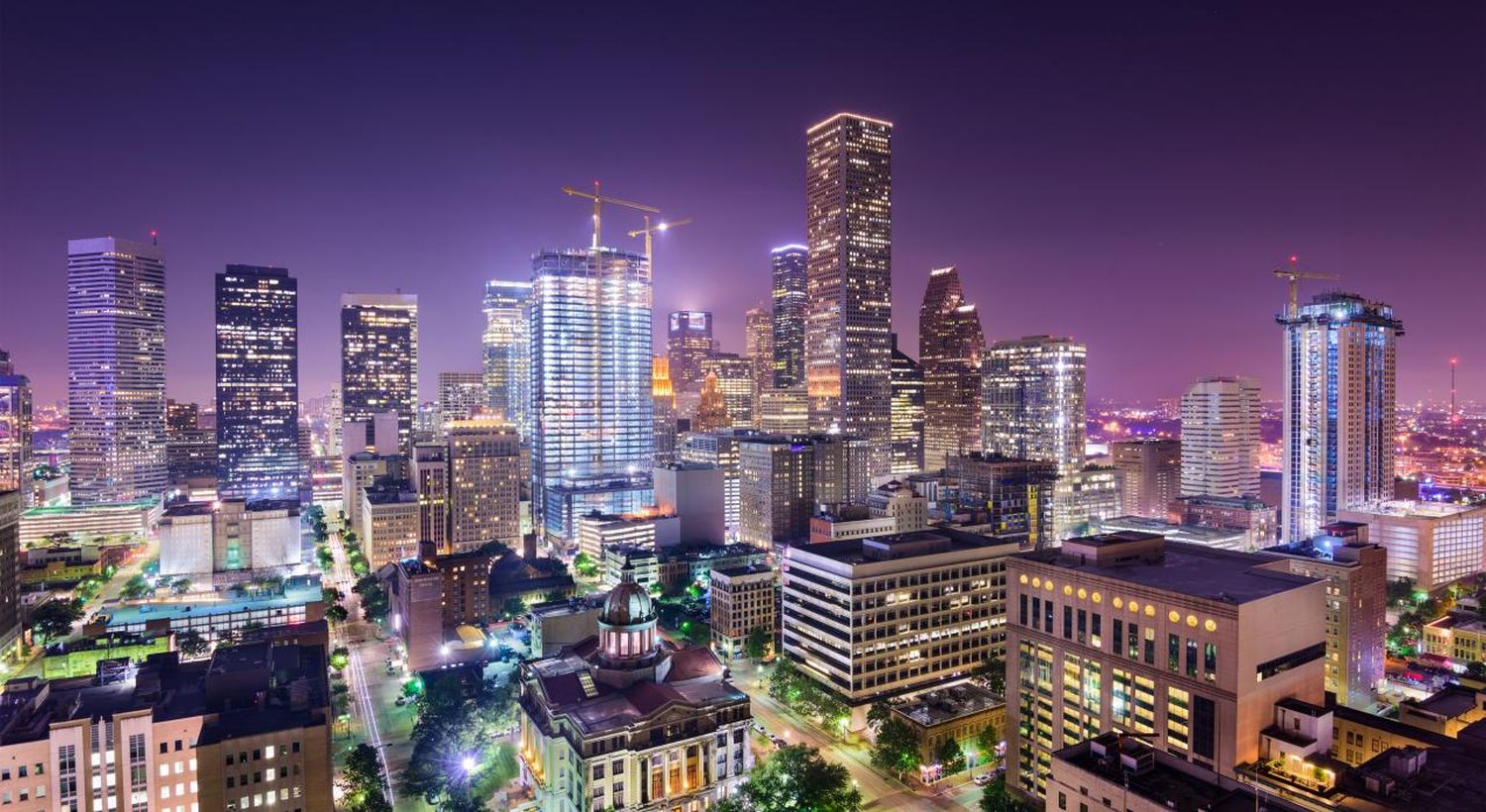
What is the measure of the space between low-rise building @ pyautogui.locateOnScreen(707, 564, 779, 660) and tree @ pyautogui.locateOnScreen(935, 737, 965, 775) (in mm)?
44705

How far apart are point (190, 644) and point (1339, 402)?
228m

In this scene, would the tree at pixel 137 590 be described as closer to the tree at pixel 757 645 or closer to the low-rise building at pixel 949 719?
the tree at pixel 757 645

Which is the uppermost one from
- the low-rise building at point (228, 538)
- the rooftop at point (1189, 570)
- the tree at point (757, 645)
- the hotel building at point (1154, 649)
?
the rooftop at point (1189, 570)

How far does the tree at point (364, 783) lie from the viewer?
7529 centimetres

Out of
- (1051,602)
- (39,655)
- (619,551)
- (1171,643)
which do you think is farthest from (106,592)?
(1171,643)

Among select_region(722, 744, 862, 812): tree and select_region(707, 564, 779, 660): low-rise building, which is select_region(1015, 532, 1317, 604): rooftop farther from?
select_region(707, 564, 779, 660): low-rise building

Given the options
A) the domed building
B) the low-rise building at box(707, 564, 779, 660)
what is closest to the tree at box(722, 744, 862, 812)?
the domed building

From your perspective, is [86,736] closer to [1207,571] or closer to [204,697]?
[204,697]

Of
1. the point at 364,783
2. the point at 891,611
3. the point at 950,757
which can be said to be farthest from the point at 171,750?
the point at 891,611

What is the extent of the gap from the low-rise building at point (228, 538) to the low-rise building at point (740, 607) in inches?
4398

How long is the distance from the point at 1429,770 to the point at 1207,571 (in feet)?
77.7

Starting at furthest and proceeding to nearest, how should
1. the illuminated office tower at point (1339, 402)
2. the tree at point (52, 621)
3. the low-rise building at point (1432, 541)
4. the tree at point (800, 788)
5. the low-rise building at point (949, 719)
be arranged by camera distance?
the illuminated office tower at point (1339, 402) < the low-rise building at point (1432, 541) < the tree at point (52, 621) < the low-rise building at point (949, 719) < the tree at point (800, 788)

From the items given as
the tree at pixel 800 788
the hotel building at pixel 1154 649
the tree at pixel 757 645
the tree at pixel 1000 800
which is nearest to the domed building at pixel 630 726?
the tree at pixel 800 788

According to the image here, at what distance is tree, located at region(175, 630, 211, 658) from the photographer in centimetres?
11744
